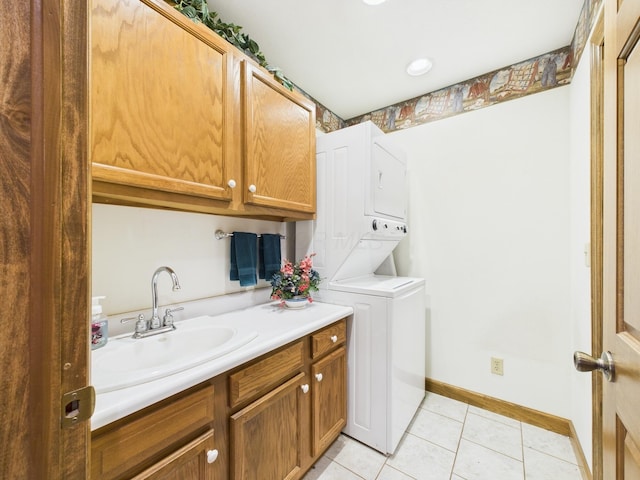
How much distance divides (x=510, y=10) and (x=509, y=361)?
2.23m

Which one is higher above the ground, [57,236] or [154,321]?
[57,236]

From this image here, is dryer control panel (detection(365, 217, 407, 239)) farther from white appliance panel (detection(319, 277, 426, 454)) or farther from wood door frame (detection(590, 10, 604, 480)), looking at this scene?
wood door frame (detection(590, 10, 604, 480))

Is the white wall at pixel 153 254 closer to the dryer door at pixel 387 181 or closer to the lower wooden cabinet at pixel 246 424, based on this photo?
the lower wooden cabinet at pixel 246 424

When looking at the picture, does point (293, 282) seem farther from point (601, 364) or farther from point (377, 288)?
point (601, 364)

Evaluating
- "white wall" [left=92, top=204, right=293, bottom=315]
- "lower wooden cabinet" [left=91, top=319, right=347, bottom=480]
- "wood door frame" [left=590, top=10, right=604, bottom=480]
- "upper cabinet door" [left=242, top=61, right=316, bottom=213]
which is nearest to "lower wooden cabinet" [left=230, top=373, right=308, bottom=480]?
"lower wooden cabinet" [left=91, top=319, right=347, bottom=480]

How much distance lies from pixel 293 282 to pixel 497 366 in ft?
5.43

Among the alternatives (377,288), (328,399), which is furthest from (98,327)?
(377,288)

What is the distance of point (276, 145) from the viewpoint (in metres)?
1.56

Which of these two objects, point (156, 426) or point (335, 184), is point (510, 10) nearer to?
point (335, 184)

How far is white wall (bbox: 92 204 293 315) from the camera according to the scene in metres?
1.21

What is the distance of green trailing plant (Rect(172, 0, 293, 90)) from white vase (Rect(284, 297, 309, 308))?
1.31m

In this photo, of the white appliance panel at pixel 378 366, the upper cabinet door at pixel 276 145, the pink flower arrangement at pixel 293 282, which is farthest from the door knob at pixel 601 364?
the upper cabinet door at pixel 276 145

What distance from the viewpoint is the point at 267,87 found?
1508 mm

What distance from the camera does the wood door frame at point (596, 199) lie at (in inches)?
47.3
